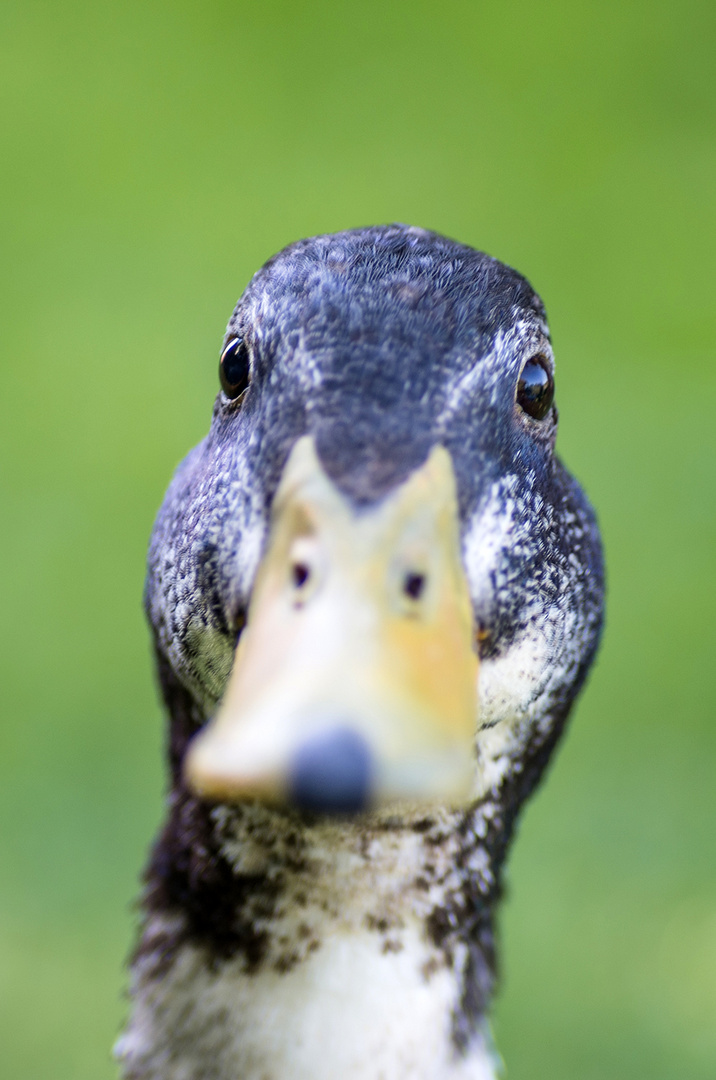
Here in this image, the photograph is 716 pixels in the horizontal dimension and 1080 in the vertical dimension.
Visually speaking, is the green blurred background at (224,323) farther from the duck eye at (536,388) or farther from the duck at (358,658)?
the duck eye at (536,388)

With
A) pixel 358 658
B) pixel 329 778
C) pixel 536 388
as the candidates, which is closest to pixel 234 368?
pixel 536 388

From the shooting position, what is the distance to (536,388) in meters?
1.56

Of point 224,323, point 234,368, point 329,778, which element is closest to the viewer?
point 329,778

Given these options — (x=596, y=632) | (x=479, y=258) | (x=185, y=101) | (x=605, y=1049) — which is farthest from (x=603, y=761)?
(x=185, y=101)

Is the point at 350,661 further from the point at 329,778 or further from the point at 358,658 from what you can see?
the point at 329,778

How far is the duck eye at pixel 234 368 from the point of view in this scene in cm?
154

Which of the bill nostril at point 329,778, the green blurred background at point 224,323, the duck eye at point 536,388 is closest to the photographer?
the bill nostril at point 329,778

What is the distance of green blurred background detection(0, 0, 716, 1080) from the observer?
152 inches

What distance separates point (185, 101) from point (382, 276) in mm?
5750

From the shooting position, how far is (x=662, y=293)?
6.19 m

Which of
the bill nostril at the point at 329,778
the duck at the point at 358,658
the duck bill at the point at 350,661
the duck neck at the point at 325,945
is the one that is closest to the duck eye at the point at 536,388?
the duck at the point at 358,658

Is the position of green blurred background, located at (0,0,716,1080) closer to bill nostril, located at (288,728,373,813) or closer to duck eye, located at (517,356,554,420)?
duck eye, located at (517,356,554,420)

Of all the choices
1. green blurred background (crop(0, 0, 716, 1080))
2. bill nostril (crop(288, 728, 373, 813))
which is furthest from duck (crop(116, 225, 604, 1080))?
Answer: green blurred background (crop(0, 0, 716, 1080))

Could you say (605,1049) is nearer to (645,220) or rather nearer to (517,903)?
(517,903)
